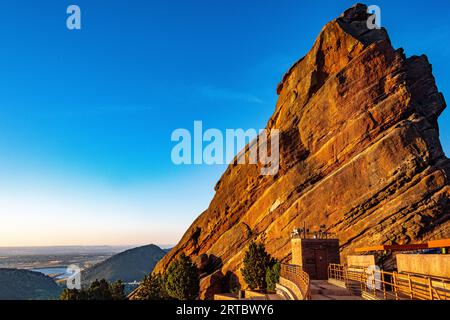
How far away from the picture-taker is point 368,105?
49125mm

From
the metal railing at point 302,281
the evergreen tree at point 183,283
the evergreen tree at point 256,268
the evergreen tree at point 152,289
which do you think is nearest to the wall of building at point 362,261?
the metal railing at point 302,281

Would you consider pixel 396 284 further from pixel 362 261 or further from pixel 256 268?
pixel 256 268

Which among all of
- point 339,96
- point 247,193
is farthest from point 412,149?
point 247,193

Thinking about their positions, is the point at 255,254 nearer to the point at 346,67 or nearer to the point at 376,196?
the point at 376,196

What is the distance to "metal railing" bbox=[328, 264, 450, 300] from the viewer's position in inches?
476

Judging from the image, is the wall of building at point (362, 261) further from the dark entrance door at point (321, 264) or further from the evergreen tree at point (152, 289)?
the evergreen tree at point (152, 289)

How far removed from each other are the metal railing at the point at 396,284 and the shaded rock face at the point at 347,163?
1477cm

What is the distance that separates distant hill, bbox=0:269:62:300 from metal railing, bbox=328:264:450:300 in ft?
553

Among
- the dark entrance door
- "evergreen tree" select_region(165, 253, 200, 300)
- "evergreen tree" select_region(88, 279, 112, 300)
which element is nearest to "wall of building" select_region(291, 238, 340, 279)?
the dark entrance door

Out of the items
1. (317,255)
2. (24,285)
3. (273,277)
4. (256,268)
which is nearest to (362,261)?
(317,255)

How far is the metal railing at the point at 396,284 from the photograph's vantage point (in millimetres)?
12086

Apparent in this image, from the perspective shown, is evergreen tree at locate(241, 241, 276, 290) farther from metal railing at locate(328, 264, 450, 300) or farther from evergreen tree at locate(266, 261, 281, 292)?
metal railing at locate(328, 264, 450, 300)

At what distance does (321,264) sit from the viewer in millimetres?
32875
